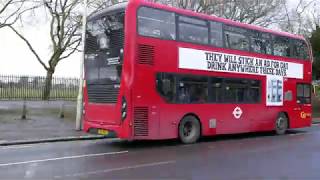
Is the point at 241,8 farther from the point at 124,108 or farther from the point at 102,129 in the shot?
the point at 124,108

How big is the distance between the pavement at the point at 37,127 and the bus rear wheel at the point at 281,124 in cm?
744

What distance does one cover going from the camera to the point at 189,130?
16375 mm

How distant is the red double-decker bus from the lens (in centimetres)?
1455

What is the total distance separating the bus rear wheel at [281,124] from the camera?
20.4 m

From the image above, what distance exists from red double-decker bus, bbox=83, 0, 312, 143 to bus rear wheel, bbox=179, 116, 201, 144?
1.4 inches

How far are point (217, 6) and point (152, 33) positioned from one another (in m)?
22.3

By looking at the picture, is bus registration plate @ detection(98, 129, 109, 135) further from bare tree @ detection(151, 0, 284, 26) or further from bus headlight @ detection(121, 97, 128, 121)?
bare tree @ detection(151, 0, 284, 26)

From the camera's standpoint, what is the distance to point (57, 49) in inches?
1583

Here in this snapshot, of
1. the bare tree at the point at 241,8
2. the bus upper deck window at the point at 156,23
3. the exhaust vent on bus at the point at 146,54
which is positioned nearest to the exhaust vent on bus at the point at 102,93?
the exhaust vent on bus at the point at 146,54

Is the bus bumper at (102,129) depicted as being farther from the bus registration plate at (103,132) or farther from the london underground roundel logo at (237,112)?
the london underground roundel logo at (237,112)

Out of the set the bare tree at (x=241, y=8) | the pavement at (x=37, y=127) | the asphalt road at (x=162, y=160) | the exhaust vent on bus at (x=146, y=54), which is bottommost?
the asphalt road at (x=162, y=160)

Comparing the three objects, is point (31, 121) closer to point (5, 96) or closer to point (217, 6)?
point (5, 96)

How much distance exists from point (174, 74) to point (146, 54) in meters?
1.39

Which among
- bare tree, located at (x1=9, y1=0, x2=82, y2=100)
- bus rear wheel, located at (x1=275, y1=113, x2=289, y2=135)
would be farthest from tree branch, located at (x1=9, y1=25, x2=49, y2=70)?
bus rear wheel, located at (x1=275, y1=113, x2=289, y2=135)
